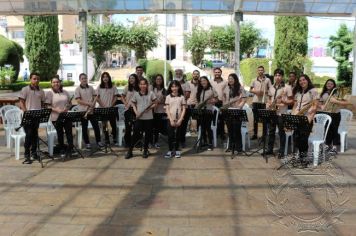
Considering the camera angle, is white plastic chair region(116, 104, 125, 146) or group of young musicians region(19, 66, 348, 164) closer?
group of young musicians region(19, 66, 348, 164)

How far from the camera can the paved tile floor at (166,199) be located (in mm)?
4711

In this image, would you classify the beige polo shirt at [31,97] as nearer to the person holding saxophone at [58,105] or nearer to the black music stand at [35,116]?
the person holding saxophone at [58,105]

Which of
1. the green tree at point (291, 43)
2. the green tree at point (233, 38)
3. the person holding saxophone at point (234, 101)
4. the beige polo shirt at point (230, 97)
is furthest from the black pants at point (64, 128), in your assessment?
the green tree at point (233, 38)

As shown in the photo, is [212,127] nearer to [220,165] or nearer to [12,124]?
[220,165]

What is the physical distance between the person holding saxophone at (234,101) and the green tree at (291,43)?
56.4 feet

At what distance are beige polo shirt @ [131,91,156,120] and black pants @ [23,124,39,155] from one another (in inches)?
66.9

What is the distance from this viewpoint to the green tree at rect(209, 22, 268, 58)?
4388cm

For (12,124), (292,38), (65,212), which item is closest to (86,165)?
(12,124)

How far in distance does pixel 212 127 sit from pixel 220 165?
1672mm

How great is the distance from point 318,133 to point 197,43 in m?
37.9

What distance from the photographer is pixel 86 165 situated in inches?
296

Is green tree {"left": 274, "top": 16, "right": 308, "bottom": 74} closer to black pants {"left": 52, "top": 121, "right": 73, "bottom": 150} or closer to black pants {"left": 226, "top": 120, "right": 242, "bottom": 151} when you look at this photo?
black pants {"left": 226, "top": 120, "right": 242, "bottom": 151}

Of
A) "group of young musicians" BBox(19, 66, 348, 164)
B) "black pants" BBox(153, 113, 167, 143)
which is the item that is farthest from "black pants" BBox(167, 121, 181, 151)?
"black pants" BBox(153, 113, 167, 143)

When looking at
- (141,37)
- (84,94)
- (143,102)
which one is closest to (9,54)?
(141,37)
